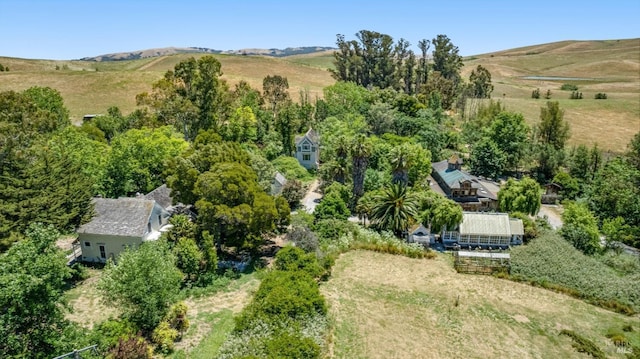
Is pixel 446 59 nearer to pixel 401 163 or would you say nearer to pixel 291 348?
pixel 401 163

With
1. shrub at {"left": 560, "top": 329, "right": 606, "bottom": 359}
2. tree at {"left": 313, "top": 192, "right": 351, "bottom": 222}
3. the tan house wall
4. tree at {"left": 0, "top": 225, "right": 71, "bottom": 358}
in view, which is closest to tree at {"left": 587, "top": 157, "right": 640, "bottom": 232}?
shrub at {"left": 560, "top": 329, "right": 606, "bottom": 359}

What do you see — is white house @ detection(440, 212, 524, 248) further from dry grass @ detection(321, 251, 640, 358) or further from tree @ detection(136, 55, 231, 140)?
tree @ detection(136, 55, 231, 140)

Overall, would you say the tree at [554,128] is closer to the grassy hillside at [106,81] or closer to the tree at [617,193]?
the tree at [617,193]

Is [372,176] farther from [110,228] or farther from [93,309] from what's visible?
[93,309]

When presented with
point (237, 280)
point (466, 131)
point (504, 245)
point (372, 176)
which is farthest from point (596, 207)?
point (237, 280)

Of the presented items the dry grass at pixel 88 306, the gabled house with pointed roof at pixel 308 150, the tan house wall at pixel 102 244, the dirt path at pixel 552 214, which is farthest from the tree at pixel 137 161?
the dirt path at pixel 552 214
